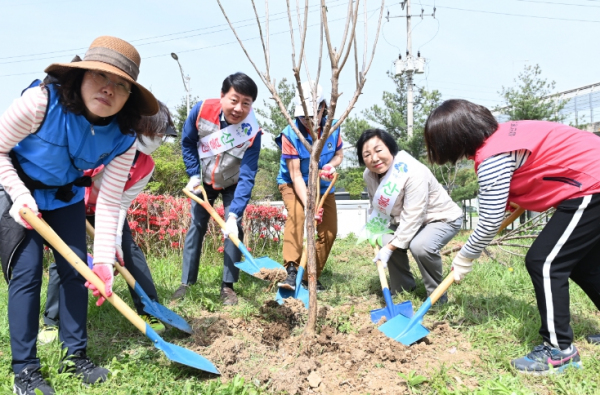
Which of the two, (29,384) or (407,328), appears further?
(407,328)

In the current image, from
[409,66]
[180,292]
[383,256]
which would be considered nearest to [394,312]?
[383,256]

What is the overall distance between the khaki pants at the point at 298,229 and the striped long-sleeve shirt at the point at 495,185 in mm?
1702

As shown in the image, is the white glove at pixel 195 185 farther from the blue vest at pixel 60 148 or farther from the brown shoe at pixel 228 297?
the blue vest at pixel 60 148

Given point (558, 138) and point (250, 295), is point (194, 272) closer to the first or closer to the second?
point (250, 295)

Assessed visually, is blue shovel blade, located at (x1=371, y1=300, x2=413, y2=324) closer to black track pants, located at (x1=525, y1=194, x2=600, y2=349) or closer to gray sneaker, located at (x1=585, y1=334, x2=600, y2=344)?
black track pants, located at (x1=525, y1=194, x2=600, y2=349)

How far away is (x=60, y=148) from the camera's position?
6.82 feet

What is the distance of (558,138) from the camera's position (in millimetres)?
A: 2324

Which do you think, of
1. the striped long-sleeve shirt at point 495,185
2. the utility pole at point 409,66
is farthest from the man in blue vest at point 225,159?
the utility pole at point 409,66

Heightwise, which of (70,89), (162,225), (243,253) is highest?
(70,89)

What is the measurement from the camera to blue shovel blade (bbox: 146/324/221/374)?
86.1 inches

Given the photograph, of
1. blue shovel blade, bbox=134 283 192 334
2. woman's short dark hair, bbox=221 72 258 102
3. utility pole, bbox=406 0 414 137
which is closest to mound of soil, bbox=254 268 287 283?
blue shovel blade, bbox=134 283 192 334

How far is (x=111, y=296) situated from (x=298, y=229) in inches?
77.0

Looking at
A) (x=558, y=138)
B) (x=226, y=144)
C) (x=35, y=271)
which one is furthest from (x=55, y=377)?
(x=558, y=138)

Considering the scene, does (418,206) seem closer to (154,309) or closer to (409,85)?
(154,309)
